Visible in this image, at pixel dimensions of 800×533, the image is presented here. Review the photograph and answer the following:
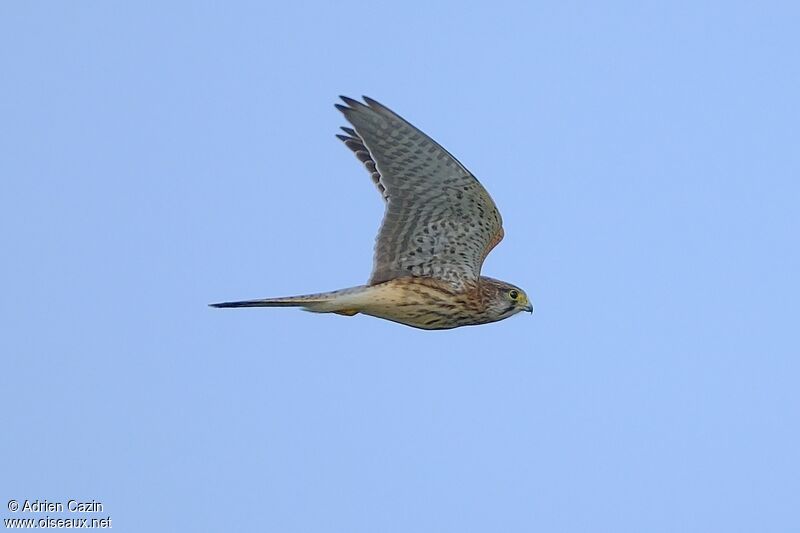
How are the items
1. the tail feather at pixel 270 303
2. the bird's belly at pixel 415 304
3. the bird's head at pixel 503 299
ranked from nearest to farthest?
the tail feather at pixel 270 303, the bird's belly at pixel 415 304, the bird's head at pixel 503 299

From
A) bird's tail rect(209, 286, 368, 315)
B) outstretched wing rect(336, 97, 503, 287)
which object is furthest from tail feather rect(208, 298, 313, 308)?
outstretched wing rect(336, 97, 503, 287)

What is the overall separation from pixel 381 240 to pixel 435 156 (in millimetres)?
945

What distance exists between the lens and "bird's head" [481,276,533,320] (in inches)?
434

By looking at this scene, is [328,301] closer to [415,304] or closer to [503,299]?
[415,304]

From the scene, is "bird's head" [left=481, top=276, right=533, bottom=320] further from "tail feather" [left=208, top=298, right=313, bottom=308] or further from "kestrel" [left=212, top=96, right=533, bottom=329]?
"tail feather" [left=208, top=298, right=313, bottom=308]

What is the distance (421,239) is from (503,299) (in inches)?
32.7

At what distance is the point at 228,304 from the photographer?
9922mm

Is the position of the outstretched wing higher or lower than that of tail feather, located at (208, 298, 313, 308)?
higher

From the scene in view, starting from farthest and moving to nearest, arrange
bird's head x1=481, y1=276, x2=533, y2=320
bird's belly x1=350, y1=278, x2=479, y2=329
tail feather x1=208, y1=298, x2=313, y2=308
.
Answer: bird's head x1=481, y1=276, x2=533, y2=320, bird's belly x1=350, y1=278, x2=479, y2=329, tail feather x1=208, y1=298, x2=313, y2=308

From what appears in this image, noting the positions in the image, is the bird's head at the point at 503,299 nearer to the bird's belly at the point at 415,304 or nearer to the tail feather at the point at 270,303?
the bird's belly at the point at 415,304

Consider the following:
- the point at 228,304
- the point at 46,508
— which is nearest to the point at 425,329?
the point at 228,304

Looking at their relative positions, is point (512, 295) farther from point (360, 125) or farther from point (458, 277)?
point (360, 125)

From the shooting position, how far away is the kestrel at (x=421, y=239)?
10305 millimetres

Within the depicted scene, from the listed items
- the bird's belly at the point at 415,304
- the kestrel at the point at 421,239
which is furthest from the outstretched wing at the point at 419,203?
the bird's belly at the point at 415,304
